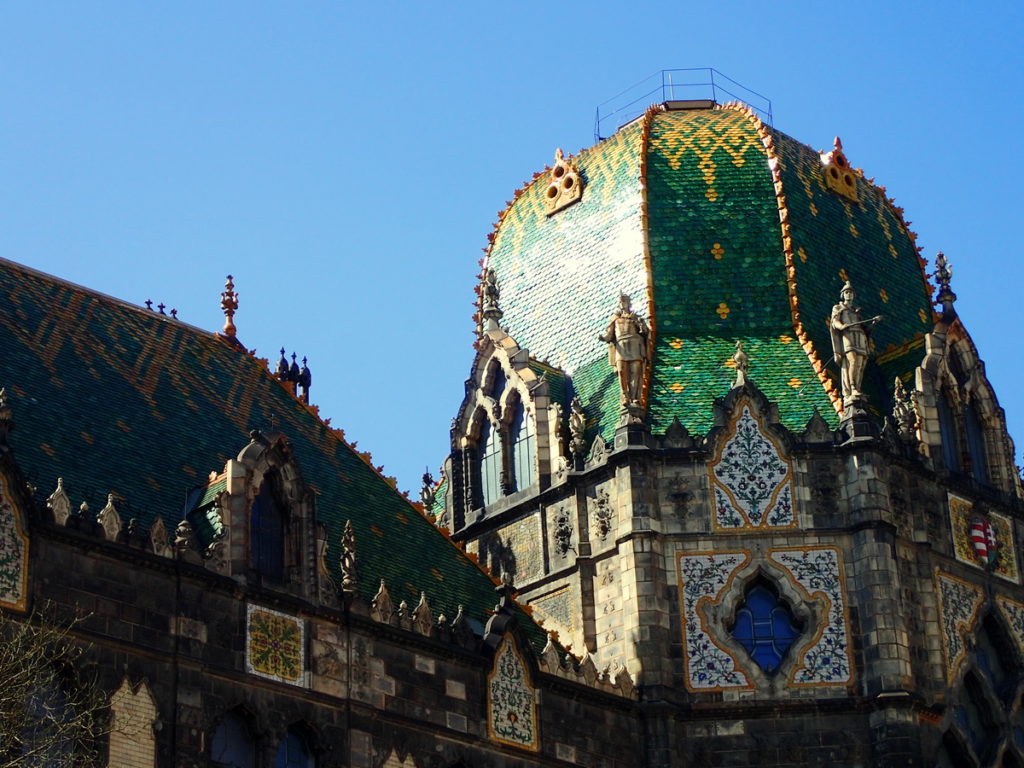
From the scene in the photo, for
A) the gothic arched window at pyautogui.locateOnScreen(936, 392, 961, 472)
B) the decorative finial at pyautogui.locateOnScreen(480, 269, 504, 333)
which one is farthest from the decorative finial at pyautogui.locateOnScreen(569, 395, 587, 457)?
the gothic arched window at pyautogui.locateOnScreen(936, 392, 961, 472)

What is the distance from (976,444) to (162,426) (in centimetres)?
1585

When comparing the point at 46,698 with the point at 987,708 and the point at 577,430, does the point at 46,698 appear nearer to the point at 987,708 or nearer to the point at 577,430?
the point at 577,430

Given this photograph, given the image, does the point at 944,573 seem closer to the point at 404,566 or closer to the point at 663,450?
the point at 663,450

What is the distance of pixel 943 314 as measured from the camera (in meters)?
45.0

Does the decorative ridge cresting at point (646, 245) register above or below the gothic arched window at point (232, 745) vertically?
above

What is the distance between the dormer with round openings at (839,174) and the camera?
156 ft

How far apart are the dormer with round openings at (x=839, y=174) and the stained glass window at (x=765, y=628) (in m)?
10.8

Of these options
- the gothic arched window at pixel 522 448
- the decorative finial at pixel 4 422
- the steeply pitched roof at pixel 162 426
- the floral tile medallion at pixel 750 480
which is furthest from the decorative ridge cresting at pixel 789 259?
the decorative finial at pixel 4 422

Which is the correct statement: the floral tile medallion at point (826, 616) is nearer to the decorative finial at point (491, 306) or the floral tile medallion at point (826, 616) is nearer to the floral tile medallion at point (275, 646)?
the decorative finial at point (491, 306)

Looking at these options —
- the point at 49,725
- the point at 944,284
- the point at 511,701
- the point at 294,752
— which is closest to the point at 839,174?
the point at 944,284

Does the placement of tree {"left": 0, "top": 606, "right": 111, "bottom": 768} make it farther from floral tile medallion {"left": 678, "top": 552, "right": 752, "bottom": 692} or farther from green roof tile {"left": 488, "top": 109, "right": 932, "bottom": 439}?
green roof tile {"left": 488, "top": 109, "right": 932, "bottom": 439}

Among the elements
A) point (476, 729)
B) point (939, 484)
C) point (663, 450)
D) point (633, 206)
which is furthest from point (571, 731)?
point (633, 206)

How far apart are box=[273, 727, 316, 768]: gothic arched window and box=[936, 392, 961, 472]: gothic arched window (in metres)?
14.5

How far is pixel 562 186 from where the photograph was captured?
4775 cm
